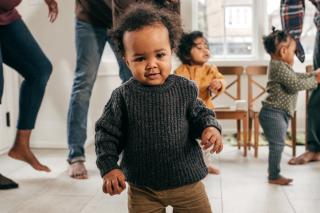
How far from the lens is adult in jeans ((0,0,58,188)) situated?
8.15 feet

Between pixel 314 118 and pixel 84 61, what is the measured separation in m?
1.60

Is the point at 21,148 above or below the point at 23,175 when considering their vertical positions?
above

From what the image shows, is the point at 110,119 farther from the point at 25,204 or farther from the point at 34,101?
the point at 34,101

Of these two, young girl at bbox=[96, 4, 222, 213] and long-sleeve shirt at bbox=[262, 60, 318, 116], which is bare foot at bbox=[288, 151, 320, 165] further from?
young girl at bbox=[96, 4, 222, 213]

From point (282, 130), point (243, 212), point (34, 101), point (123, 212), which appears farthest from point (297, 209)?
point (34, 101)

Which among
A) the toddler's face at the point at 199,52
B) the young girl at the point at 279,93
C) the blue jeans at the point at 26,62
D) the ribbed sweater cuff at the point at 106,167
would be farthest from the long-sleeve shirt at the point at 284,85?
the ribbed sweater cuff at the point at 106,167

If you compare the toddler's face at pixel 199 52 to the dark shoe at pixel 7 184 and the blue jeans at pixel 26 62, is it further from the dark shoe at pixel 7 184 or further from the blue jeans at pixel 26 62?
the dark shoe at pixel 7 184

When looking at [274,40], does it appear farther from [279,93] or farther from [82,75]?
[82,75]

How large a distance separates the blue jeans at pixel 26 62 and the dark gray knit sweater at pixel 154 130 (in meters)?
1.33

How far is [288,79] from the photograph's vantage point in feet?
8.58

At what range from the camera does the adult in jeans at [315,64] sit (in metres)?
3.17

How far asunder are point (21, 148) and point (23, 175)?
29 centimetres

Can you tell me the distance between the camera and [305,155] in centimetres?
325

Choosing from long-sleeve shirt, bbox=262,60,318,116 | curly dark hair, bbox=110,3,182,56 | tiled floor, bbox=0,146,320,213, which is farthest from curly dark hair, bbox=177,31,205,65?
curly dark hair, bbox=110,3,182,56
